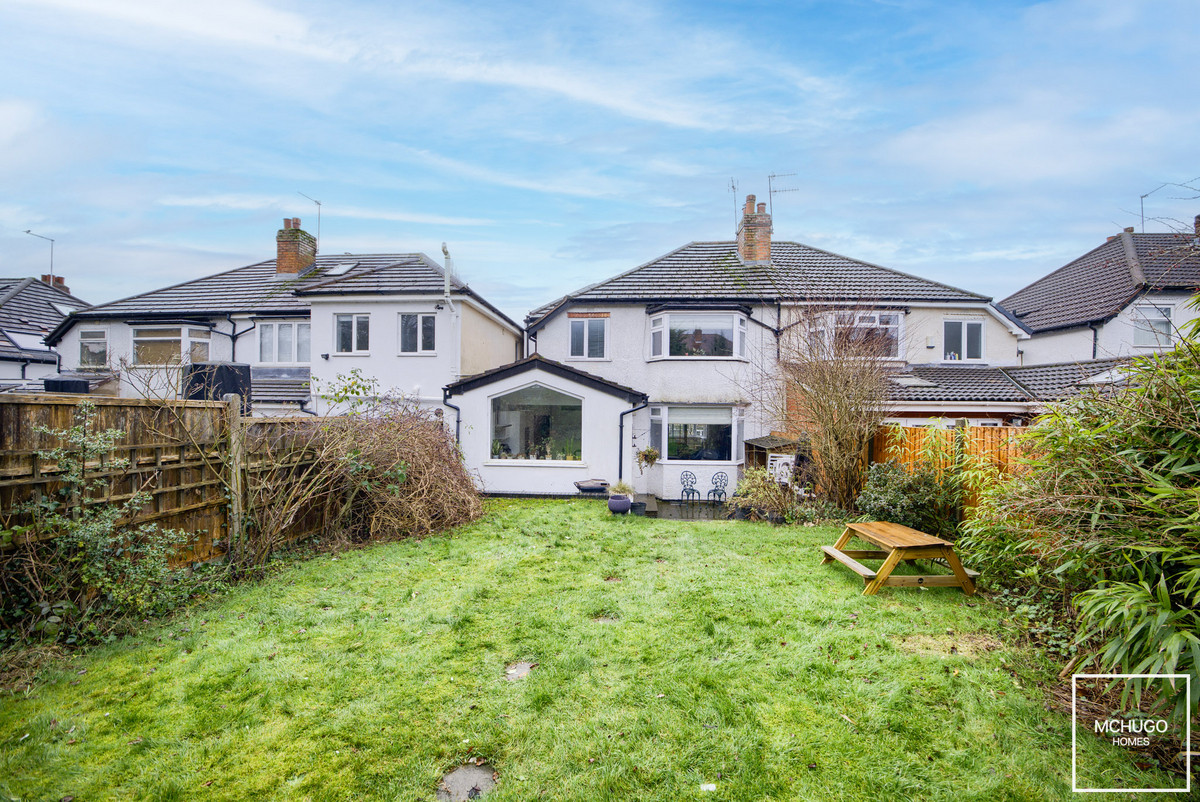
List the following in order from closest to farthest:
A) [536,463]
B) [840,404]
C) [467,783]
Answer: [467,783]
[840,404]
[536,463]

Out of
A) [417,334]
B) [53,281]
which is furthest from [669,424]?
[53,281]

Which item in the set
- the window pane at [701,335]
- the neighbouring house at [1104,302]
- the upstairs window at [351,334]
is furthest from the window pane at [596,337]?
the neighbouring house at [1104,302]

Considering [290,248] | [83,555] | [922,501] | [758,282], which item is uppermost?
[290,248]

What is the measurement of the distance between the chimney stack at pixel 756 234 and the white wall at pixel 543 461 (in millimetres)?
8759

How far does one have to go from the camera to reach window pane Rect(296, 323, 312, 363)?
1983 centimetres

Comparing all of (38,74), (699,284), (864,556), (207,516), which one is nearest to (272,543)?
(207,516)

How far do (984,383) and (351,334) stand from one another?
68.5 ft

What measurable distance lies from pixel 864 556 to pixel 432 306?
48.2 ft

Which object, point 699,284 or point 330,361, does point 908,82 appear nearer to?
point 699,284

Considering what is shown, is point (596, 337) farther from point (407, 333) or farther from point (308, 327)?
point (308, 327)

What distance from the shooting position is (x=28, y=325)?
A: 77.9 feet

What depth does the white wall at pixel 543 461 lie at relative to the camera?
616 inches

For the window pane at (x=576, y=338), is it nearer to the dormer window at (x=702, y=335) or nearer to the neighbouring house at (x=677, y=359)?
the neighbouring house at (x=677, y=359)

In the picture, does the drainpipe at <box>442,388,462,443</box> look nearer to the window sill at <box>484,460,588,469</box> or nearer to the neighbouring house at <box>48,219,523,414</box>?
the neighbouring house at <box>48,219,523,414</box>
